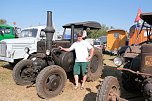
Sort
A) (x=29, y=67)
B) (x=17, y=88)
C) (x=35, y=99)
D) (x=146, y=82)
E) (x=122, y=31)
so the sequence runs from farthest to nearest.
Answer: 1. (x=122, y=31)
2. (x=29, y=67)
3. (x=17, y=88)
4. (x=35, y=99)
5. (x=146, y=82)

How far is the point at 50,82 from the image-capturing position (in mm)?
5965

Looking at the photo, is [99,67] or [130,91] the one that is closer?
[130,91]

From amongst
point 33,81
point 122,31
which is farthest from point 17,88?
point 122,31

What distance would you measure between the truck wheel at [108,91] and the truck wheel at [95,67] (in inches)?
126

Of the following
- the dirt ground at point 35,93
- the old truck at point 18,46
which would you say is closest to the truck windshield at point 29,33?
the old truck at point 18,46

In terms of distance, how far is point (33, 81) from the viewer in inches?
284

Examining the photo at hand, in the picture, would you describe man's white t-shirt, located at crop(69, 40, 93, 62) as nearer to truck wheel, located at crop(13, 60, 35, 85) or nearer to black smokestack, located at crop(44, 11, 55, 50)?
black smokestack, located at crop(44, 11, 55, 50)

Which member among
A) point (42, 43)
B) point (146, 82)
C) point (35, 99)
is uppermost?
point (42, 43)

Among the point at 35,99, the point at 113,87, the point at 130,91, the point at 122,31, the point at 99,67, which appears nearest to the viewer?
the point at 113,87

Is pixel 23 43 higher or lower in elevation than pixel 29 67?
higher

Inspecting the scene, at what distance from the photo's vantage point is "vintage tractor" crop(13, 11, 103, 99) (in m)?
5.92

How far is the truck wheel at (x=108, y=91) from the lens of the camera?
410 cm

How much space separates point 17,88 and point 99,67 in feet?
10.0

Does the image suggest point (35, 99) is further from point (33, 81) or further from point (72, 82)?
point (72, 82)
